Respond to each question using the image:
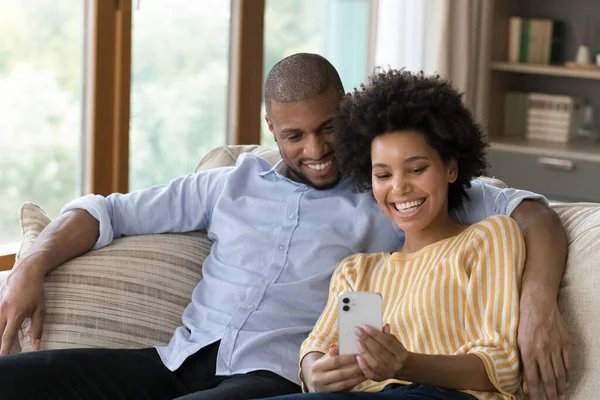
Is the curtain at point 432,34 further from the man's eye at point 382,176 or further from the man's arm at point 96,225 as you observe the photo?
the man's eye at point 382,176

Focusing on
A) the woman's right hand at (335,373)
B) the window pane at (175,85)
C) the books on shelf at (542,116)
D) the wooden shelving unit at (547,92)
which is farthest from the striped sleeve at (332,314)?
the books on shelf at (542,116)

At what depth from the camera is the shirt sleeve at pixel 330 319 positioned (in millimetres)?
1804

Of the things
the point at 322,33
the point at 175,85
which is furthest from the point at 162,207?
the point at 322,33

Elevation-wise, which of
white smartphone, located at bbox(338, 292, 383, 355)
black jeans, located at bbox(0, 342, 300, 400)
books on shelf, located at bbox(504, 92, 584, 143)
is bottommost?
black jeans, located at bbox(0, 342, 300, 400)

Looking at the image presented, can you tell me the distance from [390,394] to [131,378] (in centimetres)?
59

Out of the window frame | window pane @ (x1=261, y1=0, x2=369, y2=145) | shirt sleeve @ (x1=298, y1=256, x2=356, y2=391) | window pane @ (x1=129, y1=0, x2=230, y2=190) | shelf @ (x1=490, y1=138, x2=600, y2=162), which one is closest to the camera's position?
shirt sleeve @ (x1=298, y1=256, x2=356, y2=391)

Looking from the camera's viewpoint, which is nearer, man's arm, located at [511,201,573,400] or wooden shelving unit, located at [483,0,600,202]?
man's arm, located at [511,201,573,400]

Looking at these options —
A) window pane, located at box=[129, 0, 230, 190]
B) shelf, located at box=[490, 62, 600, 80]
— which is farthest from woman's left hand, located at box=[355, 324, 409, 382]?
shelf, located at box=[490, 62, 600, 80]

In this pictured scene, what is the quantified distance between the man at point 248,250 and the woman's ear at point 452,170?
9 cm

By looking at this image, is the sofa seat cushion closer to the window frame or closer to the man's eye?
the man's eye

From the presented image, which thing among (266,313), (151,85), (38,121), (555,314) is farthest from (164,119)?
(555,314)

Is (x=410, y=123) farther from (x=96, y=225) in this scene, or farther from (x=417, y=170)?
(x=96, y=225)

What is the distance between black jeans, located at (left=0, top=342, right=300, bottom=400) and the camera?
186cm

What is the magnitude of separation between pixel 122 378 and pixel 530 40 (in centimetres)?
318
